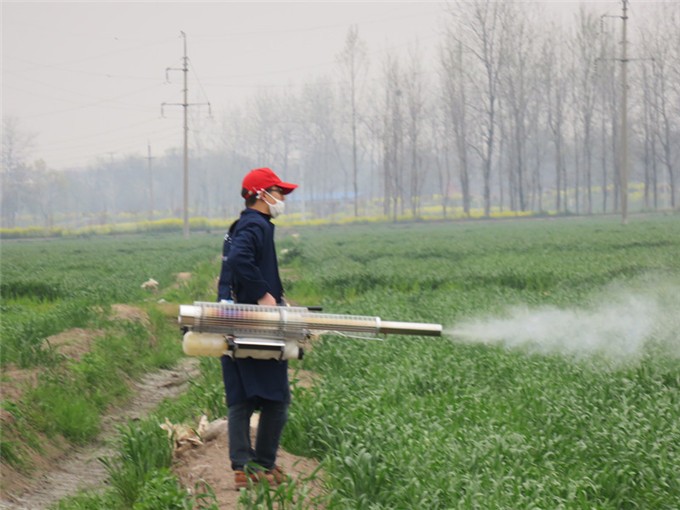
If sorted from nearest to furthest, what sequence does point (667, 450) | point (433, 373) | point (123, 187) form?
1. point (667, 450)
2. point (433, 373)
3. point (123, 187)

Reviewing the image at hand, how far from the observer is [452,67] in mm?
81562

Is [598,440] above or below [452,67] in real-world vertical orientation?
below

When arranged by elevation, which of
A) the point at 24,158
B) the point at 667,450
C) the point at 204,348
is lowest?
the point at 667,450

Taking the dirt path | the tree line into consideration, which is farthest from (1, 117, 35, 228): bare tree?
the dirt path

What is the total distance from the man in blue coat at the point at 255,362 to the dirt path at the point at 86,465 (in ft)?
6.68

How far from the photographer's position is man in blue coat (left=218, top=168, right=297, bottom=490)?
6.02 meters

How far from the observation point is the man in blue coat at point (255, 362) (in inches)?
237

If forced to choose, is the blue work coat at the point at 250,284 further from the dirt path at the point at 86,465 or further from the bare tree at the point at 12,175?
the bare tree at the point at 12,175

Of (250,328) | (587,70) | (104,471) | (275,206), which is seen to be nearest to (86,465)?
(104,471)

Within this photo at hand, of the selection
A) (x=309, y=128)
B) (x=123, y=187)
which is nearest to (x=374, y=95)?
(x=309, y=128)

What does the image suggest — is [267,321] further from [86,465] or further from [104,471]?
[86,465]

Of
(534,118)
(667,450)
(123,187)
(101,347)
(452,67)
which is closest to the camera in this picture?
(667,450)

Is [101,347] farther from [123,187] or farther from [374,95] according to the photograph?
[123,187]

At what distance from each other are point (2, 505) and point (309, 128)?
116 m
